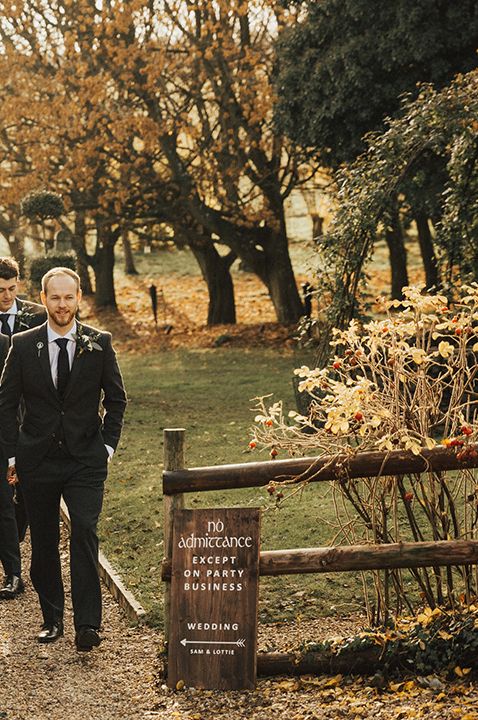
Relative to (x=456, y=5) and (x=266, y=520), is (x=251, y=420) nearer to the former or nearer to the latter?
(x=266, y=520)

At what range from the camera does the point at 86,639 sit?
6.48 metres

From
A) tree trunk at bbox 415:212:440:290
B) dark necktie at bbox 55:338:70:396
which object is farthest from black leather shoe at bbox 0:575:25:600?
tree trunk at bbox 415:212:440:290

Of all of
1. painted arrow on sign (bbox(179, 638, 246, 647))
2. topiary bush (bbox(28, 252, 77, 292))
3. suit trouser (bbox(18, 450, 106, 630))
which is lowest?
painted arrow on sign (bbox(179, 638, 246, 647))

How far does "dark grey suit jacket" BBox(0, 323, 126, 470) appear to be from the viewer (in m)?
6.54

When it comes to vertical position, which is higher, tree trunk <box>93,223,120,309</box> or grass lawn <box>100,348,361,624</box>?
tree trunk <box>93,223,120,309</box>

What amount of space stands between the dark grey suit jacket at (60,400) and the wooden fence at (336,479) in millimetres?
672

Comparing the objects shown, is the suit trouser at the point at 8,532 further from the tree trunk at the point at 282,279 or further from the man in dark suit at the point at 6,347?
the tree trunk at the point at 282,279

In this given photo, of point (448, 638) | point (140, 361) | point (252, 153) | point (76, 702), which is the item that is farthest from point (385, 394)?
point (252, 153)

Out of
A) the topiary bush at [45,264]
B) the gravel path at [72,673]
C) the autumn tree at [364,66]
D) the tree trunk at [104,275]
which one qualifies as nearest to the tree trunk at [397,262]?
the autumn tree at [364,66]

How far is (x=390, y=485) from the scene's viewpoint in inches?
247

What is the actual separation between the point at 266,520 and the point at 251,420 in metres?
5.44

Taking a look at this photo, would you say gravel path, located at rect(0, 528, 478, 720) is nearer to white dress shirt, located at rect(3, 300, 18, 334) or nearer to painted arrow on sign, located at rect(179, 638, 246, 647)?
painted arrow on sign, located at rect(179, 638, 246, 647)

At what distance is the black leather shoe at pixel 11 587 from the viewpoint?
25.1 feet

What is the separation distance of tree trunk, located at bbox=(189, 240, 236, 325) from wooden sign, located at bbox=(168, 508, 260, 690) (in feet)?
69.5
